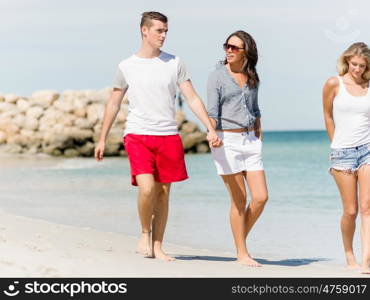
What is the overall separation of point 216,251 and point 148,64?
292 cm

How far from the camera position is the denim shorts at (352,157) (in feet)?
20.4

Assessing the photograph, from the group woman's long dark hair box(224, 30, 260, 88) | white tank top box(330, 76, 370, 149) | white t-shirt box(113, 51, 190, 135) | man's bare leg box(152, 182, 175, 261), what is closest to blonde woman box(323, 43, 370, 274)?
white tank top box(330, 76, 370, 149)

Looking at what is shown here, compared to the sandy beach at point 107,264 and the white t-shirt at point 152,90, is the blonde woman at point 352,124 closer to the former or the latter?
the sandy beach at point 107,264

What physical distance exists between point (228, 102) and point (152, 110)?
2.01 feet

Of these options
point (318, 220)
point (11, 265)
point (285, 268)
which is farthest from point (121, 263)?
point (318, 220)

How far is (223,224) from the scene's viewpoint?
10781 mm

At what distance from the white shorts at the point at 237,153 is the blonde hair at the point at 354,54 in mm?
865

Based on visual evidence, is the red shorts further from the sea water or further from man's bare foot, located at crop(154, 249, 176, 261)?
the sea water

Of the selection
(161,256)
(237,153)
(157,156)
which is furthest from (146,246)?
(237,153)

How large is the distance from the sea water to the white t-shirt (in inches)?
96.7

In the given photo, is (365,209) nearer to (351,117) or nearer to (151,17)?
(351,117)

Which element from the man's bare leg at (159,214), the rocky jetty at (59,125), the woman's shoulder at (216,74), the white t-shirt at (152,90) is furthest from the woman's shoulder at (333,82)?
the rocky jetty at (59,125)

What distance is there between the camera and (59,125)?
34.1 meters

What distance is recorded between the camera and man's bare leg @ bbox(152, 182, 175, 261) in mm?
6473
